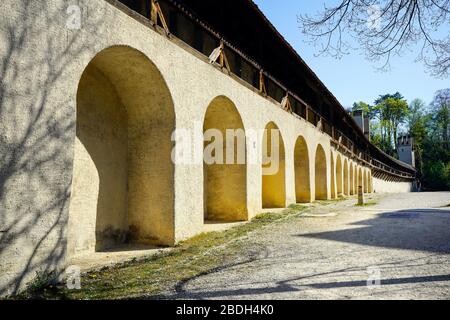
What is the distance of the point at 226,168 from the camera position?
904 centimetres

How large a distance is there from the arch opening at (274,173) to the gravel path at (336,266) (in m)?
4.93

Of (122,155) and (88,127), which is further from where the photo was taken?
(122,155)

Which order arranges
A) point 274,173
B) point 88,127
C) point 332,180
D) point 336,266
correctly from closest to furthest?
point 336,266 → point 88,127 → point 274,173 → point 332,180

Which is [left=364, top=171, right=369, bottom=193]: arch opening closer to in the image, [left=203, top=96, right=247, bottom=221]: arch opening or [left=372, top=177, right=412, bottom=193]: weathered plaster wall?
[left=372, top=177, right=412, bottom=193]: weathered plaster wall

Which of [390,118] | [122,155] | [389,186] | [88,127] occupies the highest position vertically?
[390,118]

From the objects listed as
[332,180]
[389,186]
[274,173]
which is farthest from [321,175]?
[389,186]

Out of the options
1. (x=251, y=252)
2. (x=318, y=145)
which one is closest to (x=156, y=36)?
(x=251, y=252)

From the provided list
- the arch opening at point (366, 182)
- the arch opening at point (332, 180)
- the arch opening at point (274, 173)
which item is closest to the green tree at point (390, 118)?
the arch opening at point (366, 182)

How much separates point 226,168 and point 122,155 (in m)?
3.47

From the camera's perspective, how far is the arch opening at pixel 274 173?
39.0ft

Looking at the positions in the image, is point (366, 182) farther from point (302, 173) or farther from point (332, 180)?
point (302, 173)

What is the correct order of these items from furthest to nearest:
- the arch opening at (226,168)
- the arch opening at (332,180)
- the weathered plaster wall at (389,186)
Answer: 1. the weathered plaster wall at (389,186)
2. the arch opening at (332,180)
3. the arch opening at (226,168)

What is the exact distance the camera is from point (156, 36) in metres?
5.63

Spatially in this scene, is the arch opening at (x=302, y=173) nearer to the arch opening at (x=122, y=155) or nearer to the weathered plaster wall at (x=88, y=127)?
the weathered plaster wall at (x=88, y=127)
